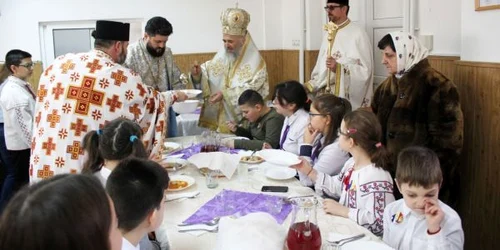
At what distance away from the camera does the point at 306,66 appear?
6227 millimetres

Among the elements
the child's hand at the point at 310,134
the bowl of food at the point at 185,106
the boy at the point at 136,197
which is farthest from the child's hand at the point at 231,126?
the boy at the point at 136,197

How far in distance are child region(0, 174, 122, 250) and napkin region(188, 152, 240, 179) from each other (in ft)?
5.73

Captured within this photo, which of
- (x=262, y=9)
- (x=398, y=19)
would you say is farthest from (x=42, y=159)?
(x=262, y=9)

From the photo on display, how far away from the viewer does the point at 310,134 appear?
2.98 m

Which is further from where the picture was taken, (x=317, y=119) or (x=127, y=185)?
(x=317, y=119)

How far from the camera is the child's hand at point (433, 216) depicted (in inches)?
67.9

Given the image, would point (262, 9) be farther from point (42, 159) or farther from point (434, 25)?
point (42, 159)

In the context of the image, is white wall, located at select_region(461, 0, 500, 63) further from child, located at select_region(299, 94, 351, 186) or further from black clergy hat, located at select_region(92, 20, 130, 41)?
black clergy hat, located at select_region(92, 20, 130, 41)

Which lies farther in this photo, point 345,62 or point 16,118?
point 16,118

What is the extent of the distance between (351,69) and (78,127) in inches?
98.0

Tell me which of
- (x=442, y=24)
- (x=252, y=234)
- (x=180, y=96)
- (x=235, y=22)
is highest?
(x=235, y=22)

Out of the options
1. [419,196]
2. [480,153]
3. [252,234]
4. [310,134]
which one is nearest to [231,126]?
[310,134]

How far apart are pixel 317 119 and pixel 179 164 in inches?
38.1

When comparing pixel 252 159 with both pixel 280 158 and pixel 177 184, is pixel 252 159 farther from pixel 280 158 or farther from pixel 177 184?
pixel 177 184
